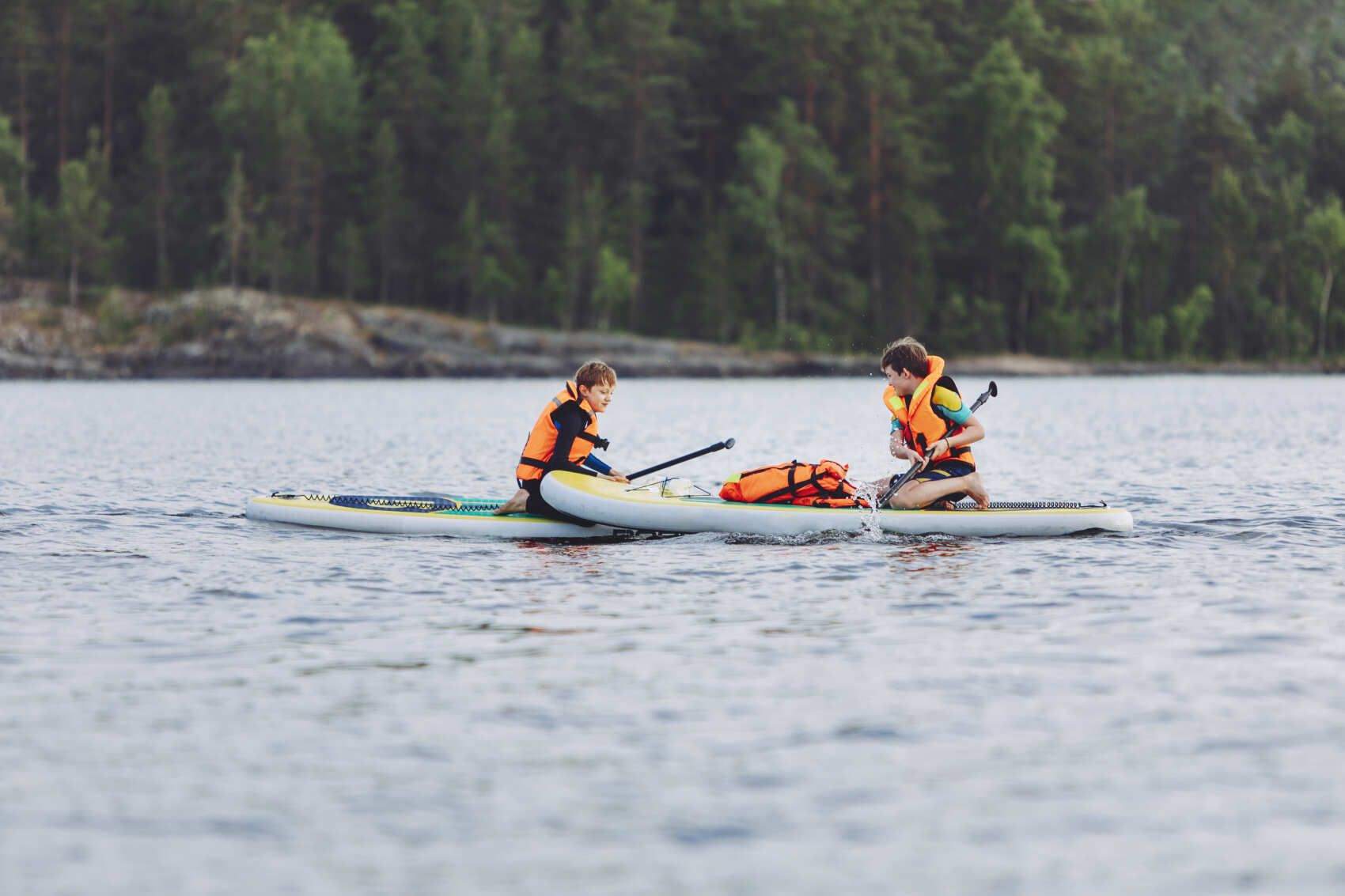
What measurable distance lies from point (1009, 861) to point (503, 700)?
118 inches

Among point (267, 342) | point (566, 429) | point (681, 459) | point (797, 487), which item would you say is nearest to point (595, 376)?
point (566, 429)

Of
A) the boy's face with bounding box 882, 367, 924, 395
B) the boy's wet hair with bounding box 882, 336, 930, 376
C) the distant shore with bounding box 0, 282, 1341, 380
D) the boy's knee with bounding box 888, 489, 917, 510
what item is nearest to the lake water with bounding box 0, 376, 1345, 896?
the boy's knee with bounding box 888, 489, 917, 510

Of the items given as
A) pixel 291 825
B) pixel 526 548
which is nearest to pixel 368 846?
pixel 291 825

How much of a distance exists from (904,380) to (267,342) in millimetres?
59541

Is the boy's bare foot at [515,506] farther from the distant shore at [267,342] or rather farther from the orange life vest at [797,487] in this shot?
the distant shore at [267,342]

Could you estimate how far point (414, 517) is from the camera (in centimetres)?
1419

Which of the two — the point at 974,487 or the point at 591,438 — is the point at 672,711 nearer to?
the point at 591,438

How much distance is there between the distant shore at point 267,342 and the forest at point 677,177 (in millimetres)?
1787

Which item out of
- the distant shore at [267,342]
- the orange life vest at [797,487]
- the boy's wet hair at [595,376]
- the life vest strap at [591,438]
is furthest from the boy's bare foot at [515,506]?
the distant shore at [267,342]

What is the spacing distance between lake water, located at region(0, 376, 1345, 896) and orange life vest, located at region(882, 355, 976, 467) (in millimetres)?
940

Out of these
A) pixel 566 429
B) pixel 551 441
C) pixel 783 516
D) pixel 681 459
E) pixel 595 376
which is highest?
pixel 595 376

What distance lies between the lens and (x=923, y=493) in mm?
13398

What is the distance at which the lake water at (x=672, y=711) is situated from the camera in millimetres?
5543

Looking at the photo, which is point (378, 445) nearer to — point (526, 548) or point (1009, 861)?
point (526, 548)
